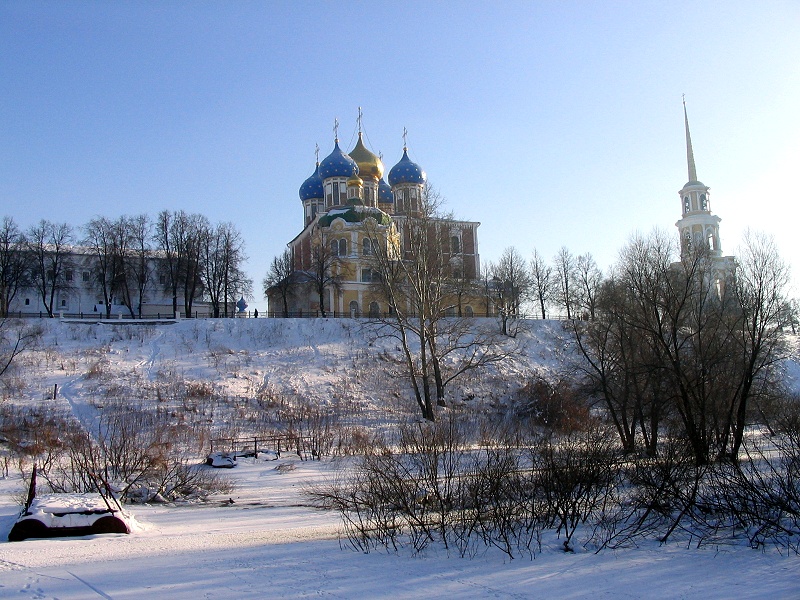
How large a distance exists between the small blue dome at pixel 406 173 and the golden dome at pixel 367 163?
3.36ft

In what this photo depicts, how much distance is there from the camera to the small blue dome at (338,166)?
48.1m

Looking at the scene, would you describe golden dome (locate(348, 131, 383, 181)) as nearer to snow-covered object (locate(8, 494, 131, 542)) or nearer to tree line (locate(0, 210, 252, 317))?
tree line (locate(0, 210, 252, 317))

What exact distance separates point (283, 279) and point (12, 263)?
16.2 metres

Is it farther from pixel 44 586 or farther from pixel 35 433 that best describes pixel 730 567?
pixel 35 433

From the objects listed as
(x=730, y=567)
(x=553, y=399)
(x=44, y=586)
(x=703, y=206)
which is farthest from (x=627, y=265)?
(x=703, y=206)

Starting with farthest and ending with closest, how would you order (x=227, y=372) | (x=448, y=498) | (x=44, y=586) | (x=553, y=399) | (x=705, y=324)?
(x=227, y=372)
(x=553, y=399)
(x=705, y=324)
(x=448, y=498)
(x=44, y=586)

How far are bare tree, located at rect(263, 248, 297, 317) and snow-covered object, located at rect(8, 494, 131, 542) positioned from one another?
32.9 metres

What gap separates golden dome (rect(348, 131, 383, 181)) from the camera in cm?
5031

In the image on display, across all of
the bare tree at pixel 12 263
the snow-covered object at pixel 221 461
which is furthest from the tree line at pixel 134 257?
the snow-covered object at pixel 221 461

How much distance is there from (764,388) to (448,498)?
1644 cm

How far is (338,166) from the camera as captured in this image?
158 ft

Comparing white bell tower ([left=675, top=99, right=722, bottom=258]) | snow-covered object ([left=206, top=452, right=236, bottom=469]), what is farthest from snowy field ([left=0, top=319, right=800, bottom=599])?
white bell tower ([left=675, top=99, right=722, bottom=258])

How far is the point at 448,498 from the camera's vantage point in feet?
33.3

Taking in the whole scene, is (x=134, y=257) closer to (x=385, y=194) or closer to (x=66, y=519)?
(x=385, y=194)
